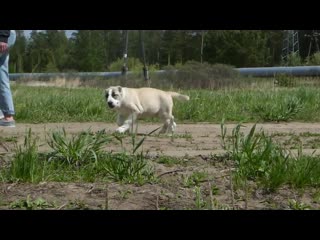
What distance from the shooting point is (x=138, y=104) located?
668 centimetres

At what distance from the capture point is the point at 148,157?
12.1 ft

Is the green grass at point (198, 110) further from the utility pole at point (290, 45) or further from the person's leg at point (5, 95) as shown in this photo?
the utility pole at point (290, 45)

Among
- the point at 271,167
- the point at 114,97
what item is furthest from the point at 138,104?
the point at 271,167

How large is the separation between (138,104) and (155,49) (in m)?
39.3

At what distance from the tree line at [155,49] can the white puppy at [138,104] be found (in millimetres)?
25418

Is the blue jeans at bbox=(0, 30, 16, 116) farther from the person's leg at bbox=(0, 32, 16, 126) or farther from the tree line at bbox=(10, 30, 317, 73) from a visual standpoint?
the tree line at bbox=(10, 30, 317, 73)

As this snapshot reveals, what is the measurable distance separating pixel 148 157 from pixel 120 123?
2990mm

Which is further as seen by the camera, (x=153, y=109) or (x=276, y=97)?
(x=276, y=97)

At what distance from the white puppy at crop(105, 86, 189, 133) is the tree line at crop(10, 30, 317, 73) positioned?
25.4 m

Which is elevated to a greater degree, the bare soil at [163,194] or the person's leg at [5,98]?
the person's leg at [5,98]

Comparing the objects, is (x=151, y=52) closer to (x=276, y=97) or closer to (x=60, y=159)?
(x=276, y=97)

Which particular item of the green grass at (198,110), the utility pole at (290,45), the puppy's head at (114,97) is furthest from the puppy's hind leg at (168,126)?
the utility pole at (290,45)

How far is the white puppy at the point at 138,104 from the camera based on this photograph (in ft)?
21.5
